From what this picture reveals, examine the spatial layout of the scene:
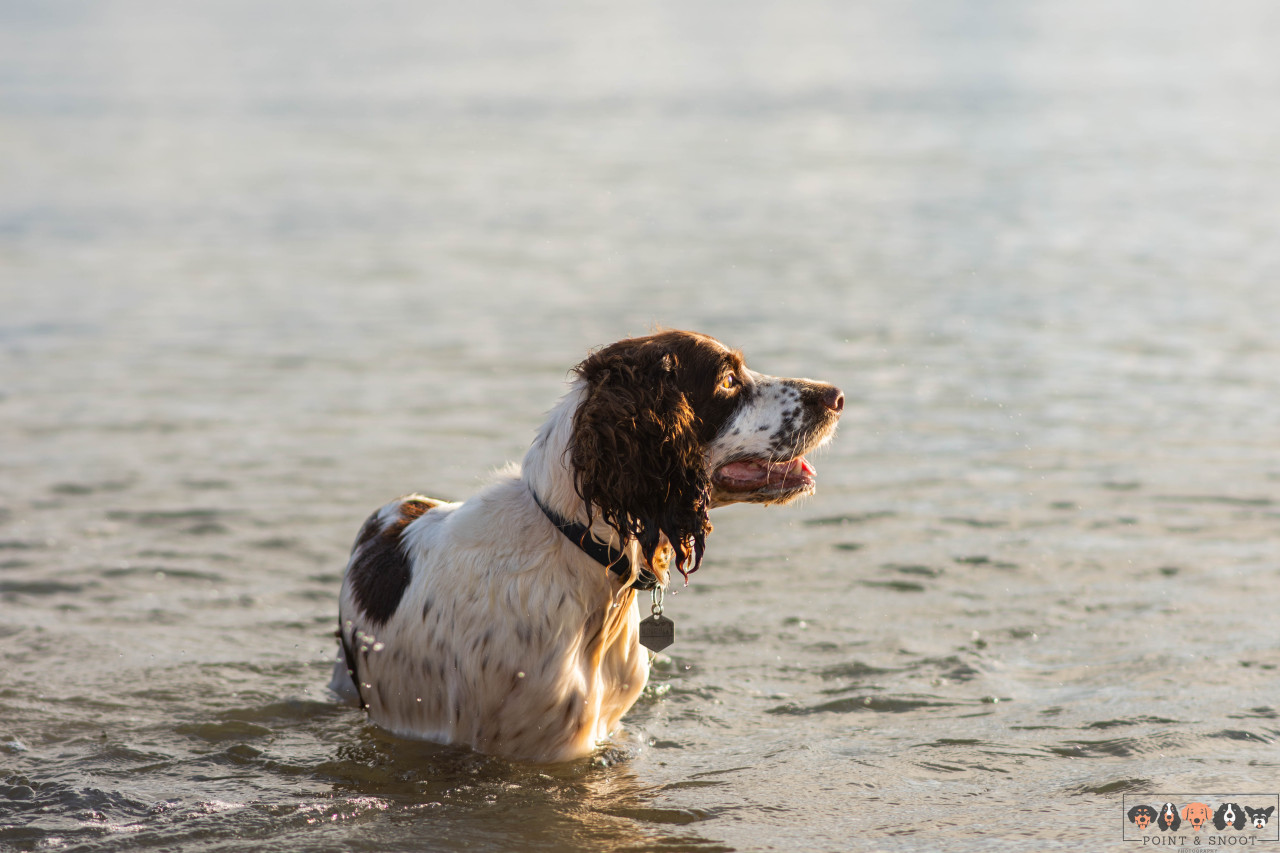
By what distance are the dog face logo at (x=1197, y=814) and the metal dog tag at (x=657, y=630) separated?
6.44 ft

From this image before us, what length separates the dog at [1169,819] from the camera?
4922 mm

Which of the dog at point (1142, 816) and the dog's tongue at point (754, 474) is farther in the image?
the dog's tongue at point (754, 474)

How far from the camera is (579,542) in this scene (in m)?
4.98

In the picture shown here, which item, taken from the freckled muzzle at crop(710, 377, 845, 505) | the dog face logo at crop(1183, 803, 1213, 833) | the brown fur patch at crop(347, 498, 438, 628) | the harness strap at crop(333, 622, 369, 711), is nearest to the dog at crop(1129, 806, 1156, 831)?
the dog face logo at crop(1183, 803, 1213, 833)

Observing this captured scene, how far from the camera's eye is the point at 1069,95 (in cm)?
3039

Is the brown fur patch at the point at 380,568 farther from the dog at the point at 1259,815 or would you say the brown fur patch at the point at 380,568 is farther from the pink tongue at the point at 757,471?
the dog at the point at 1259,815

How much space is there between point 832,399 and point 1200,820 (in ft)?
6.55

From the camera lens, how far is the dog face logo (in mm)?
4939

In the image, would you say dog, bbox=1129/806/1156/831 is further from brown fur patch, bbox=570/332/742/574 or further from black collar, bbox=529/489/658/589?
black collar, bbox=529/489/658/589

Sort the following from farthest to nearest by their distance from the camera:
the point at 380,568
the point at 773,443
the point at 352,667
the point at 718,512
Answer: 1. the point at 718,512
2. the point at 352,667
3. the point at 380,568
4. the point at 773,443

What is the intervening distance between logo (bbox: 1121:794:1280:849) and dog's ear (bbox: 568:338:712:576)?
1.84 meters

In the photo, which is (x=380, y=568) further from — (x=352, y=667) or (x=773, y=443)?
(x=773, y=443)

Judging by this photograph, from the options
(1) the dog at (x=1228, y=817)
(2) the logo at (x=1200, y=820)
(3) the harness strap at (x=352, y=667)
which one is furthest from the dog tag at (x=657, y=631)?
(1) the dog at (x=1228, y=817)

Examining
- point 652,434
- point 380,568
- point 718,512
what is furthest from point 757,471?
point 718,512
